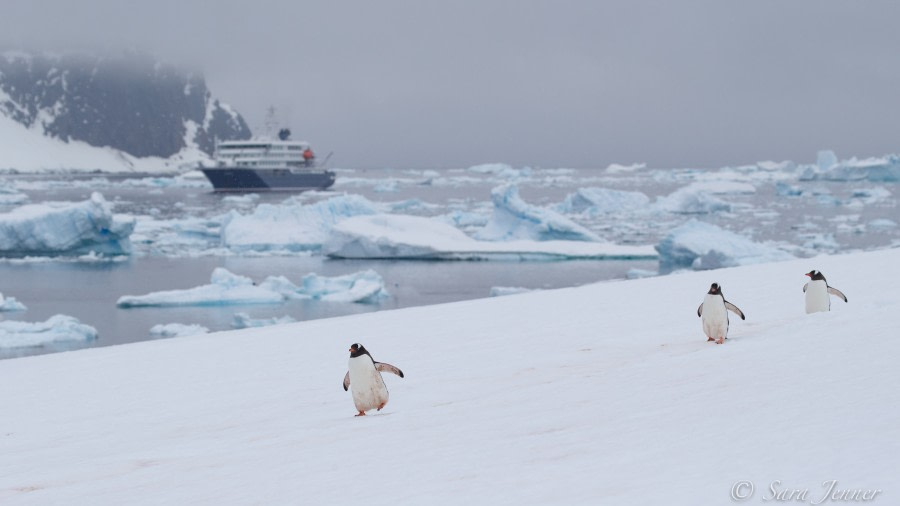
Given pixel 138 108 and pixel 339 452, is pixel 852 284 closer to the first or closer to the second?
pixel 339 452

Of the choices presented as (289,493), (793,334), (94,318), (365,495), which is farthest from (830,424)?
(94,318)

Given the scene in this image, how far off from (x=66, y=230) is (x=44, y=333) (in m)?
12.8

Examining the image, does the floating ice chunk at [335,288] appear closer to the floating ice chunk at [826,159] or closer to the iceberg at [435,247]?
the iceberg at [435,247]

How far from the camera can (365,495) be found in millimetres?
3209

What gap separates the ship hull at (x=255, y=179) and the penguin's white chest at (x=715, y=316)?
5374cm

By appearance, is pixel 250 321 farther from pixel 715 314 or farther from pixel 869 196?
pixel 869 196

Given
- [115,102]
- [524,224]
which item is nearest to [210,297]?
[524,224]

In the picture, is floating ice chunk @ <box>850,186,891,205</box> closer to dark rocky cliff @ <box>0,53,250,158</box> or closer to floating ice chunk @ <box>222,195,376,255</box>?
floating ice chunk @ <box>222,195,376,255</box>

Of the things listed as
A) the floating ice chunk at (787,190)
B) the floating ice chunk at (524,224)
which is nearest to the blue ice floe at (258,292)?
the floating ice chunk at (524,224)

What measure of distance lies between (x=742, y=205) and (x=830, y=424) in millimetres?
40081

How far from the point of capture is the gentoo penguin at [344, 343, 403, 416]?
16.2 feet

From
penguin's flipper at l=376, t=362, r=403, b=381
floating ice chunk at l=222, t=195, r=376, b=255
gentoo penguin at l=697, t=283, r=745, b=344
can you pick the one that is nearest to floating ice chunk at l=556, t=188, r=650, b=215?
floating ice chunk at l=222, t=195, r=376, b=255

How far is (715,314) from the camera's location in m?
5.80

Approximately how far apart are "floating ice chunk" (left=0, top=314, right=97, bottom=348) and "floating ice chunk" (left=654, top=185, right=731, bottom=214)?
2815 centimetres
